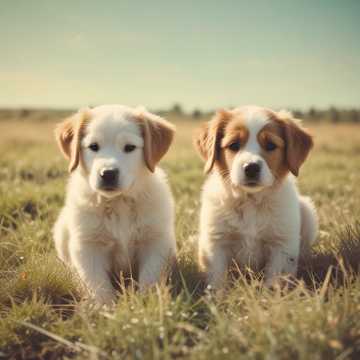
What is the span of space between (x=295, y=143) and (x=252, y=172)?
628 millimetres

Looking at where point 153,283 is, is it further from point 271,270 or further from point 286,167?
point 286,167

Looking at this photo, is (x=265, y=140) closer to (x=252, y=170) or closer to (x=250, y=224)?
(x=252, y=170)

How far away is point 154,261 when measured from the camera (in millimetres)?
3539

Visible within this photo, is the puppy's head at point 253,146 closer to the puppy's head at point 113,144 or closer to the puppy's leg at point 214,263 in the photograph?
the puppy's head at point 113,144

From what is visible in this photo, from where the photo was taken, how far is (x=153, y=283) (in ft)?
11.1

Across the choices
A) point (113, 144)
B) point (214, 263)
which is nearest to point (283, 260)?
point (214, 263)

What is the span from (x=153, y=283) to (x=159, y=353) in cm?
110

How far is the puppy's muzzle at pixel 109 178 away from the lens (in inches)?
128

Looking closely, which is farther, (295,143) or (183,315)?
(295,143)

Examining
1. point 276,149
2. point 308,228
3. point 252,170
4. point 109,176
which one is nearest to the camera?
point 109,176

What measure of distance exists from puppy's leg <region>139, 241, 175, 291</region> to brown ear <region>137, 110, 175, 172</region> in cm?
64

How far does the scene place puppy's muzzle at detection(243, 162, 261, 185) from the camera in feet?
11.1

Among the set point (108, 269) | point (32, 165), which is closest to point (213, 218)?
point (108, 269)

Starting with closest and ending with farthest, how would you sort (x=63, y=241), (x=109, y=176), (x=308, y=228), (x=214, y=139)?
(x=109, y=176) → (x=214, y=139) → (x=63, y=241) → (x=308, y=228)
